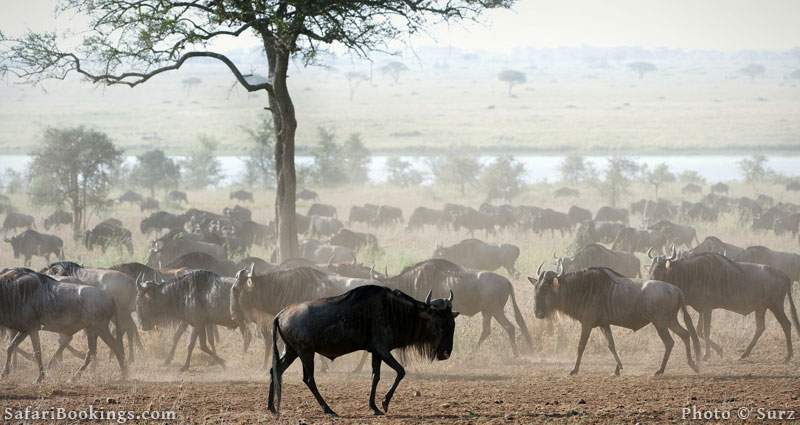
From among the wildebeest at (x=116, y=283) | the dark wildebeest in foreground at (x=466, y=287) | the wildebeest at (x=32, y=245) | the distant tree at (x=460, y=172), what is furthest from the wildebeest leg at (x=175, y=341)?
the distant tree at (x=460, y=172)

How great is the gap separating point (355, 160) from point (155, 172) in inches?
425

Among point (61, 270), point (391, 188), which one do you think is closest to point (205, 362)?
point (61, 270)

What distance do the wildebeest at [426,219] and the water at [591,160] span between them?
25.8 metres

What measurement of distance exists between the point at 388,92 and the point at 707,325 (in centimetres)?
11311

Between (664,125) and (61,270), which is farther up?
(664,125)

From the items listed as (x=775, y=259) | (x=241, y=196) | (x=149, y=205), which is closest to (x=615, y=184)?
(x=241, y=196)

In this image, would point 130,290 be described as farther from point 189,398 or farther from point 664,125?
point 664,125

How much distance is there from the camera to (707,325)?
1154 cm

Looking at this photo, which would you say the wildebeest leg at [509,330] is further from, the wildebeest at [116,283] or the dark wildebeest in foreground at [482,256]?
the dark wildebeest in foreground at [482,256]

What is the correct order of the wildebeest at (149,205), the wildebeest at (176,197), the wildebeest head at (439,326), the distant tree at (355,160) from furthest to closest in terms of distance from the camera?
the distant tree at (355,160) → the wildebeest at (176,197) → the wildebeest at (149,205) → the wildebeest head at (439,326)

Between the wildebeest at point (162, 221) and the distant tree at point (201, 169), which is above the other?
the distant tree at point (201, 169)

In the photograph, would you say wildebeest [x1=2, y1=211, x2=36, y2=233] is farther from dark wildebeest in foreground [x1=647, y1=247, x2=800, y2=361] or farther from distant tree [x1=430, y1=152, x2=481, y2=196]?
dark wildebeest in foreground [x1=647, y1=247, x2=800, y2=361]

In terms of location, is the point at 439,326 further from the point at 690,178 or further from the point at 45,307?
the point at 690,178

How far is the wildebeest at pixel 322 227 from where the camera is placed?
79.0ft
